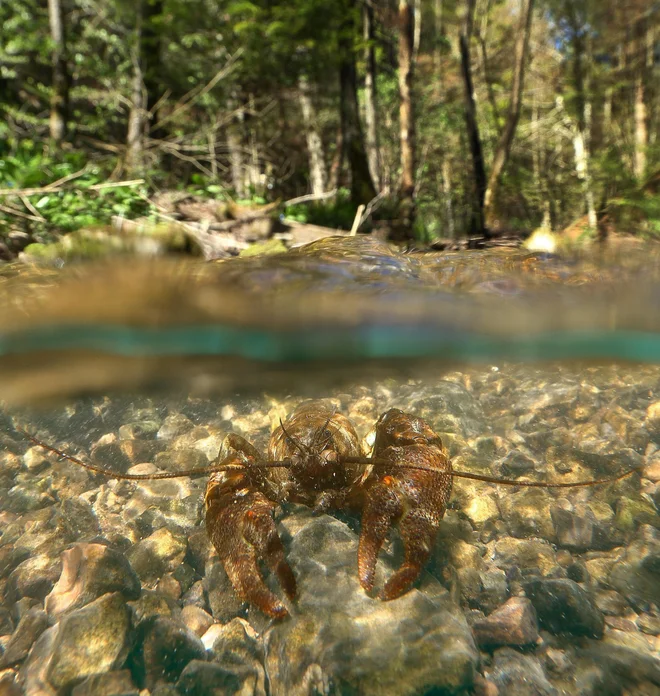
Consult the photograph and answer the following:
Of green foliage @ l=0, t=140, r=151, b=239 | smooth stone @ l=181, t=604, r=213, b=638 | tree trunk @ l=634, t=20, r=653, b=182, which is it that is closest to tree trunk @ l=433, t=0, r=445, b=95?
tree trunk @ l=634, t=20, r=653, b=182

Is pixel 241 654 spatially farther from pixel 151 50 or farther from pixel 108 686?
pixel 151 50

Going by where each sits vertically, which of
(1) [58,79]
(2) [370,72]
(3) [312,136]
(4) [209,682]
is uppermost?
(2) [370,72]

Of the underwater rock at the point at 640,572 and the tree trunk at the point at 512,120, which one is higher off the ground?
the tree trunk at the point at 512,120

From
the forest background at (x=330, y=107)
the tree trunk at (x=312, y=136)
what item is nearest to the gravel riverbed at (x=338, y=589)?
the forest background at (x=330, y=107)

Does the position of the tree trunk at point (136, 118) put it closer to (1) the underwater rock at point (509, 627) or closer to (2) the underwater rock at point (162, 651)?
(2) the underwater rock at point (162, 651)

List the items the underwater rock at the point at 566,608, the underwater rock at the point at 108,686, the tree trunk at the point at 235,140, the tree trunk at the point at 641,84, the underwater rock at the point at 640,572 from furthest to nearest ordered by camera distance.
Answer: the tree trunk at the point at 641,84, the tree trunk at the point at 235,140, the underwater rock at the point at 640,572, the underwater rock at the point at 566,608, the underwater rock at the point at 108,686

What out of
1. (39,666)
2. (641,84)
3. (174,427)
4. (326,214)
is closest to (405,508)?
(39,666)

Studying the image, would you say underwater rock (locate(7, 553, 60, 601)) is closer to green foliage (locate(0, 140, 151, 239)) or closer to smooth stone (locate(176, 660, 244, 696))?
smooth stone (locate(176, 660, 244, 696))

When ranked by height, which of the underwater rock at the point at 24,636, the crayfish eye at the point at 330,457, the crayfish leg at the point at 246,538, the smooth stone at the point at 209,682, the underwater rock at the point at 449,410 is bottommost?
the underwater rock at the point at 24,636
